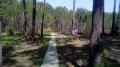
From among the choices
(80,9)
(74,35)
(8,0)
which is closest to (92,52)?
(74,35)

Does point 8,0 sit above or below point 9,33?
above

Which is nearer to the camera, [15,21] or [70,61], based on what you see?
[70,61]

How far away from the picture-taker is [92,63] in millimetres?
13164

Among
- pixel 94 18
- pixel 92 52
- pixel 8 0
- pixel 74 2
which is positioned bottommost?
pixel 92 52

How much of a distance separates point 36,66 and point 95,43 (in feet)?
14.0

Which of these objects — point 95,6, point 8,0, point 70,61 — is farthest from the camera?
point 8,0

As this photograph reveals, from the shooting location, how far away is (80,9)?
147 metres

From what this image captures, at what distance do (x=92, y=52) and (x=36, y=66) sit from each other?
157 inches

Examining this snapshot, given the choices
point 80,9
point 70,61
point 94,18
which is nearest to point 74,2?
point 70,61

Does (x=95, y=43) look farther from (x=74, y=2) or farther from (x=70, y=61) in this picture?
(x=74, y=2)

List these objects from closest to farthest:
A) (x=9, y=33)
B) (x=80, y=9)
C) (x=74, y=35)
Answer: (x=74, y=35) < (x=9, y=33) < (x=80, y=9)

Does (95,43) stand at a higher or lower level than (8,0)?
lower

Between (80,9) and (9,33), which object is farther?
(80,9)

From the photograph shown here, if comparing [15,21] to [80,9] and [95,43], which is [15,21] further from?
[95,43]
